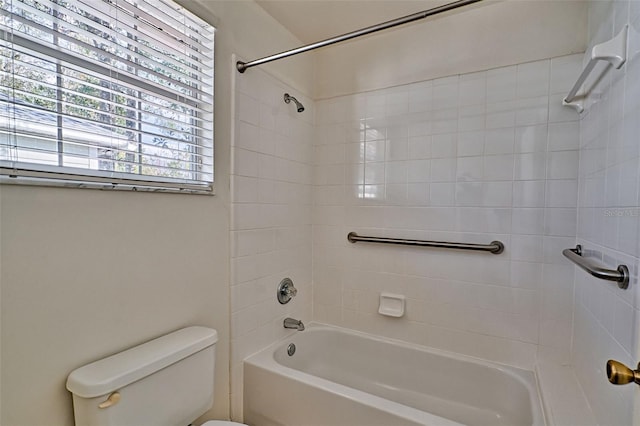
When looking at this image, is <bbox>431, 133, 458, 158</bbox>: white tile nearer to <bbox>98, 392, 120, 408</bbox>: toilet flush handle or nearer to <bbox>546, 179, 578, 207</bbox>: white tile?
<bbox>546, 179, 578, 207</bbox>: white tile

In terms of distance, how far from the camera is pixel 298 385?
150 centimetres

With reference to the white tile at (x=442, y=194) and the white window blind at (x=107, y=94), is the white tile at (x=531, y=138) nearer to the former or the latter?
the white tile at (x=442, y=194)

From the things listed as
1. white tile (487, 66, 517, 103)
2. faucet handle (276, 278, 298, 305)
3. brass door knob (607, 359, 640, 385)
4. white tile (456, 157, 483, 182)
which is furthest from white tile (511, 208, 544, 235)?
faucet handle (276, 278, 298, 305)

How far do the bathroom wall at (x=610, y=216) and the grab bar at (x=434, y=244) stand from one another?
1.18 ft

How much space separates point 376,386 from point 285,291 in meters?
0.83

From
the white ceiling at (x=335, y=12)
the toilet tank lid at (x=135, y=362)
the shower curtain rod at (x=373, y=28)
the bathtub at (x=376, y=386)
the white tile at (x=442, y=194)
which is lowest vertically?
the bathtub at (x=376, y=386)

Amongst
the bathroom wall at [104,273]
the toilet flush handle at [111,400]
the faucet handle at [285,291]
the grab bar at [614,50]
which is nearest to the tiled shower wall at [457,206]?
the faucet handle at [285,291]

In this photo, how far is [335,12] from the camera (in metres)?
1.78

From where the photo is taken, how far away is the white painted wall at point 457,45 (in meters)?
1.57

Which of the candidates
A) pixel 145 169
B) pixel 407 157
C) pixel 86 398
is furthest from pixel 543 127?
pixel 86 398

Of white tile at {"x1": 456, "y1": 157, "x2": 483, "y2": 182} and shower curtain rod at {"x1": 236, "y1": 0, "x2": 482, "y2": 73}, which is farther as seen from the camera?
white tile at {"x1": 456, "y1": 157, "x2": 483, "y2": 182}

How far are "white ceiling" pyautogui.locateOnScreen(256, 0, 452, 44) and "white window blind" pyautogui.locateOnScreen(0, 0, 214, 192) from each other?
1.82 feet

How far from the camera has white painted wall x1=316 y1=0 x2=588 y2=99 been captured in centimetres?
157

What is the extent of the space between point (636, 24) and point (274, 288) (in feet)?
6.08
